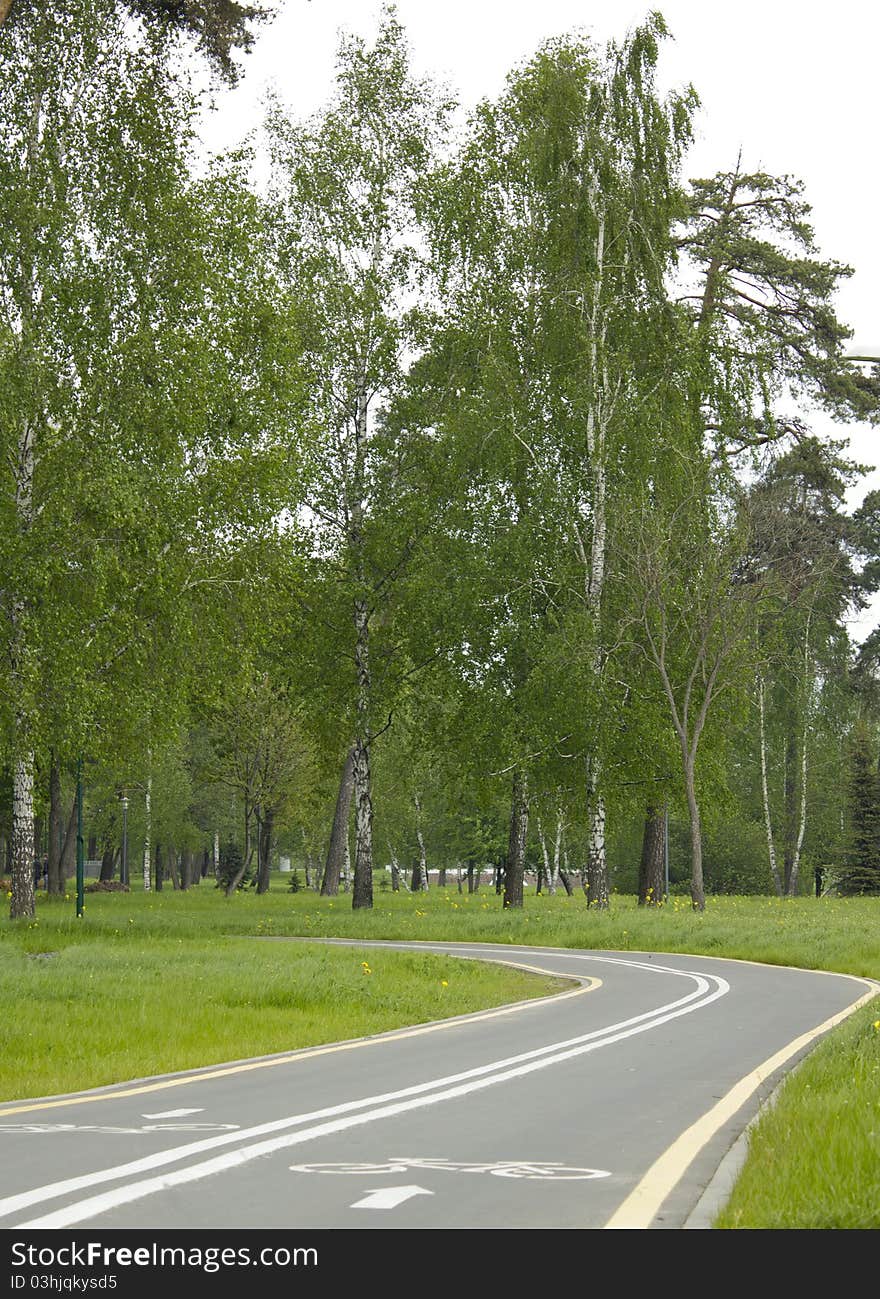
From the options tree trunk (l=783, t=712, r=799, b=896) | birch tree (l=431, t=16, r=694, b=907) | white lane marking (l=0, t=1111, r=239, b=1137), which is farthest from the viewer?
tree trunk (l=783, t=712, r=799, b=896)

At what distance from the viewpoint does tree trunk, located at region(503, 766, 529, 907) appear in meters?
37.6

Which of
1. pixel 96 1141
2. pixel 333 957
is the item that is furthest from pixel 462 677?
pixel 96 1141

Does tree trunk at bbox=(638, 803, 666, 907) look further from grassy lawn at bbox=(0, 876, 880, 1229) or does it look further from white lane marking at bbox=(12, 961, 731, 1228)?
white lane marking at bbox=(12, 961, 731, 1228)

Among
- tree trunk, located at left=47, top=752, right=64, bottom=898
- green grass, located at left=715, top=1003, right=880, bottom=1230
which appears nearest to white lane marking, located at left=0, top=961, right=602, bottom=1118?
green grass, located at left=715, top=1003, right=880, bottom=1230

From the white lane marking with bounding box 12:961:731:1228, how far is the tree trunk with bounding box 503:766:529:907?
20220mm

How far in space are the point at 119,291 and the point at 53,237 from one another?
61.9 inches

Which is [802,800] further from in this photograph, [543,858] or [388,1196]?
[388,1196]

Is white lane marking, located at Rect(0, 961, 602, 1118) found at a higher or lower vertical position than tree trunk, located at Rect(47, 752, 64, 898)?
lower

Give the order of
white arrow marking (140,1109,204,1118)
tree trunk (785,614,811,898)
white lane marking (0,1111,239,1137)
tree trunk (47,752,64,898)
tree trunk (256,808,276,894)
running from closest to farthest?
1. white lane marking (0,1111,239,1137)
2. white arrow marking (140,1109,204,1118)
3. tree trunk (47,752,64,898)
4. tree trunk (256,808,276,894)
5. tree trunk (785,614,811,898)

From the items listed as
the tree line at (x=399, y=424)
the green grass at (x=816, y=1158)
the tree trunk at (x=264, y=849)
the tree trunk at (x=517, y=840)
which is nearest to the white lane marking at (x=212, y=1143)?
the green grass at (x=816, y=1158)

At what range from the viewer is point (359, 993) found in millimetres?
17609

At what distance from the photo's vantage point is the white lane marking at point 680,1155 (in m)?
6.54

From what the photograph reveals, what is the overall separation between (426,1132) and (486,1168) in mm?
1295

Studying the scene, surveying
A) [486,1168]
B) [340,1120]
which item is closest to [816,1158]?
[486,1168]
